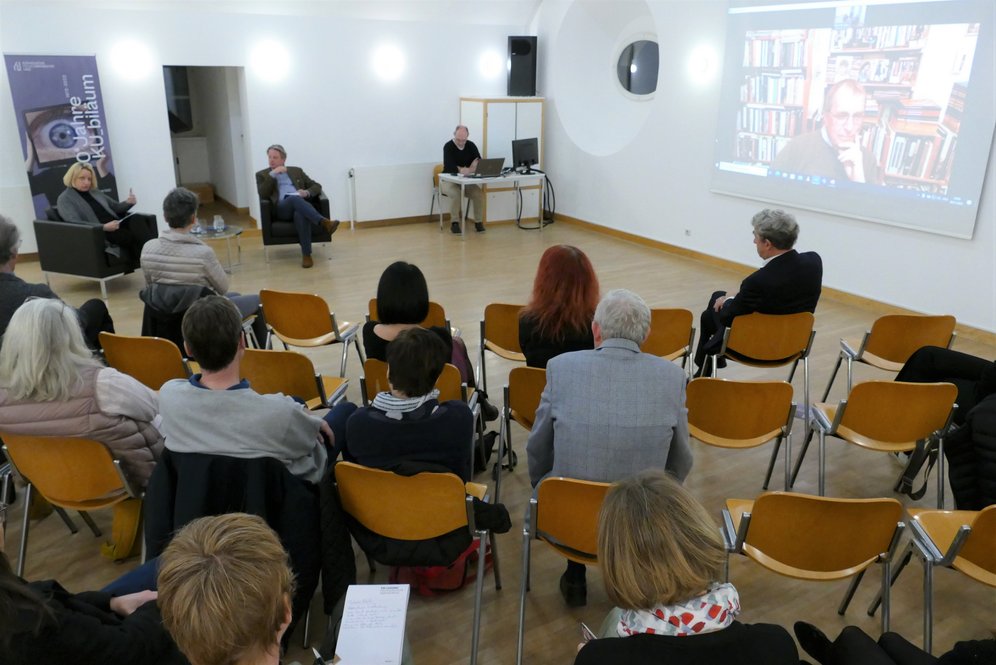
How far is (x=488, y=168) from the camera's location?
Result: 9141mm

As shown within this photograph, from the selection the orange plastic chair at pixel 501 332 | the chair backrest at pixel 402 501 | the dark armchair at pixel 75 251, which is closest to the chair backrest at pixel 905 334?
the orange plastic chair at pixel 501 332

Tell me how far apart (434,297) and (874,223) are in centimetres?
400

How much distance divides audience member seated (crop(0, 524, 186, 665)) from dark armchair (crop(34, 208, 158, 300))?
210 inches

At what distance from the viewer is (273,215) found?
7762mm

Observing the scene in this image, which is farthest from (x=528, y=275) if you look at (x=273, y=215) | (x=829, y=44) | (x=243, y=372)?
(x=243, y=372)

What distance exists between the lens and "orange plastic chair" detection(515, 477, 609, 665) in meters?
2.26

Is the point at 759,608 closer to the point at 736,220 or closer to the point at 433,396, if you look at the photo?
the point at 433,396

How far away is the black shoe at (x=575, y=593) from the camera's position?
275 centimetres

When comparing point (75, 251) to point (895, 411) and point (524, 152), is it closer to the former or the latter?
point (524, 152)

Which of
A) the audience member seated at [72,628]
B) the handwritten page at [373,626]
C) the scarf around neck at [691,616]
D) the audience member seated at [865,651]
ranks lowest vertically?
the audience member seated at [865,651]

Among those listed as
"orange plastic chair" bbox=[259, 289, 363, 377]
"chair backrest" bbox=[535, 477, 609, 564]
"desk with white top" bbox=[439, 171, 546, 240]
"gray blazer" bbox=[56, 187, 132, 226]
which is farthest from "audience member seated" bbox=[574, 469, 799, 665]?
"desk with white top" bbox=[439, 171, 546, 240]

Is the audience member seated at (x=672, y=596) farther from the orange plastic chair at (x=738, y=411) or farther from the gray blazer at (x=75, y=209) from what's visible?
the gray blazer at (x=75, y=209)

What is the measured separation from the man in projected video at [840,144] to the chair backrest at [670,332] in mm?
Answer: 3393

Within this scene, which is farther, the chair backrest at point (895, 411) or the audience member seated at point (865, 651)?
the chair backrest at point (895, 411)
